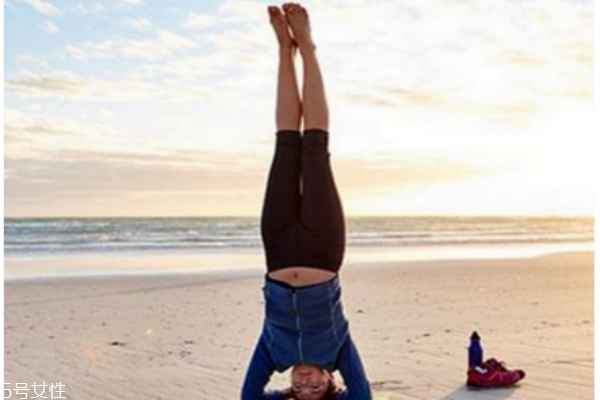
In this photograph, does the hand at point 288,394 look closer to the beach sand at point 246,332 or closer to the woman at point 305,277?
the woman at point 305,277

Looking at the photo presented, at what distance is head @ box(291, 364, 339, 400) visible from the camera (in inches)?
164

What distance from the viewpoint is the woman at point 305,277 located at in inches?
166

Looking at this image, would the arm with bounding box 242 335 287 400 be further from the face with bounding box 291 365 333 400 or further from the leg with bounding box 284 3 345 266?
the leg with bounding box 284 3 345 266

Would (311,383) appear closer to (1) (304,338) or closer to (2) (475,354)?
(1) (304,338)

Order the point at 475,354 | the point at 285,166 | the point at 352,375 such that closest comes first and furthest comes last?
the point at 352,375 < the point at 285,166 < the point at 475,354

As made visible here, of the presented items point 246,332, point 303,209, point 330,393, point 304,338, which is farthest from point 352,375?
point 246,332

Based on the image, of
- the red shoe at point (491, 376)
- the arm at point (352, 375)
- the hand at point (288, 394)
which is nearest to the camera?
the arm at point (352, 375)

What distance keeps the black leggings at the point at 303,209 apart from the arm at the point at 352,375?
439 millimetres

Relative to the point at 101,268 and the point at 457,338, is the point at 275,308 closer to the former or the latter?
the point at 457,338

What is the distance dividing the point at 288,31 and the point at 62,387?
11.3 ft

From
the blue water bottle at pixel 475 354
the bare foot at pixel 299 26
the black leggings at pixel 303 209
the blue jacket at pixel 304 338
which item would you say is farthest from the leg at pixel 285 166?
the blue water bottle at pixel 475 354

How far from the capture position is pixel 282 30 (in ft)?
15.1

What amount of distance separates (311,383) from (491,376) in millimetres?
2194

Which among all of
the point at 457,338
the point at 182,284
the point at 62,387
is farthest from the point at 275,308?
the point at 182,284
